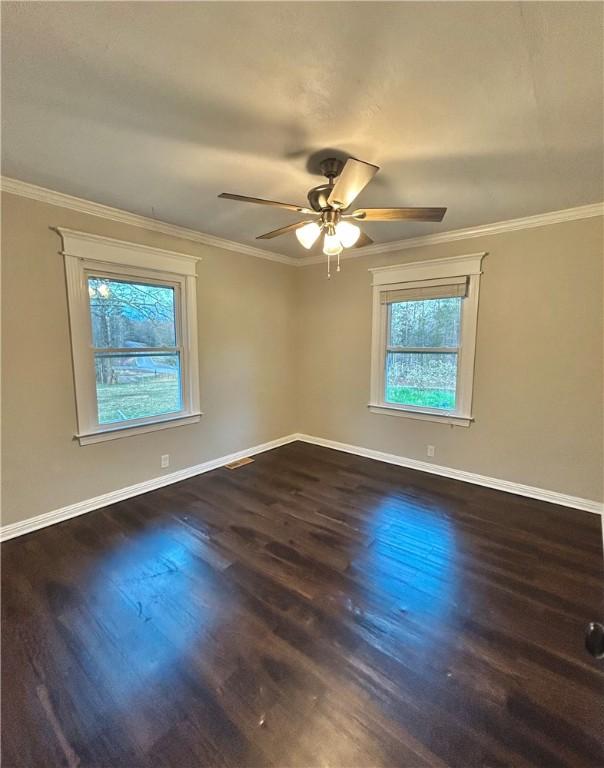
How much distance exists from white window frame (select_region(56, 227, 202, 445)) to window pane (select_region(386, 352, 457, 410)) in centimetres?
225

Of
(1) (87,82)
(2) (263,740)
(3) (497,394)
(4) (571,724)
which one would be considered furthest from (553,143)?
(2) (263,740)

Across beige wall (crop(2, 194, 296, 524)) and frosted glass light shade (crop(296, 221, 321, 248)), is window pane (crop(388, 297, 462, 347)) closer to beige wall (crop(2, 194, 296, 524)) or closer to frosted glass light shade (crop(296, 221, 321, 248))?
beige wall (crop(2, 194, 296, 524))

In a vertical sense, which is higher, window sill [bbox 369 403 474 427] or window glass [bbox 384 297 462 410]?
window glass [bbox 384 297 462 410]

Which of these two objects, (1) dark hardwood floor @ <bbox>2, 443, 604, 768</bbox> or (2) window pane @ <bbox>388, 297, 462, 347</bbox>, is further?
(2) window pane @ <bbox>388, 297, 462, 347</bbox>

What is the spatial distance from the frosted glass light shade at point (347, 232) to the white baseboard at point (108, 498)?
2.78m

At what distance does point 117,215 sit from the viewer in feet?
9.47

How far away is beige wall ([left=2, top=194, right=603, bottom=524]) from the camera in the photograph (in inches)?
99.6

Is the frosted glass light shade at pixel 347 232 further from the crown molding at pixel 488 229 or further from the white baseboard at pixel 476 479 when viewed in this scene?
the white baseboard at pixel 476 479

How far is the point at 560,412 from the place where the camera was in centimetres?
300

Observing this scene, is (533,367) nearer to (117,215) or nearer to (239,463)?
(239,463)

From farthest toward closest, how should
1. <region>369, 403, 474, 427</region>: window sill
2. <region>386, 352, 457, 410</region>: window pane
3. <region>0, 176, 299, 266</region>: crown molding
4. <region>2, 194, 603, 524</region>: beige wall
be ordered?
1. <region>386, 352, 457, 410</region>: window pane
2. <region>369, 403, 474, 427</region>: window sill
3. <region>2, 194, 603, 524</region>: beige wall
4. <region>0, 176, 299, 266</region>: crown molding

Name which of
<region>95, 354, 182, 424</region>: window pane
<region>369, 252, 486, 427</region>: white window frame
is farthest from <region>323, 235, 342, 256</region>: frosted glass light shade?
<region>95, 354, 182, 424</region>: window pane

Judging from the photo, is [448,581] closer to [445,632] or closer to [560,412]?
[445,632]

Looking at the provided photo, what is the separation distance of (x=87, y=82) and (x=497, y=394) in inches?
144
